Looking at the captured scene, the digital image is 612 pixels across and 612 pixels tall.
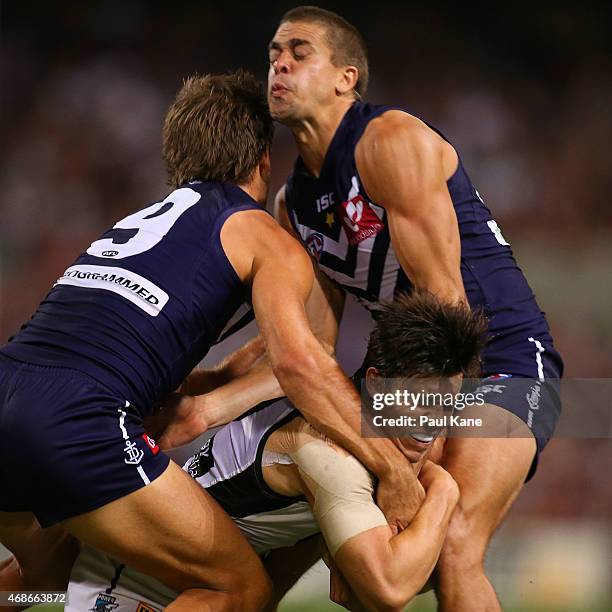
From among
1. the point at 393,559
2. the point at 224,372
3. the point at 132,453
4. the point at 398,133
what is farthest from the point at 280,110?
the point at 393,559

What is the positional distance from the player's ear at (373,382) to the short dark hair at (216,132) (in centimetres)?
86

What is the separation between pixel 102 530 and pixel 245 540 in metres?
0.46

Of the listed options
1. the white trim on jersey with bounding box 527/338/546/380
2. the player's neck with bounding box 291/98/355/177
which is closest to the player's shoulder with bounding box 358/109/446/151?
the player's neck with bounding box 291/98/355/177

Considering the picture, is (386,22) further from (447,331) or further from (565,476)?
(447,331)

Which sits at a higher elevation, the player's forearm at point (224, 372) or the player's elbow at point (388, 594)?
the player's forearm at point (224, 372)

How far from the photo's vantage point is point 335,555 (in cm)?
286

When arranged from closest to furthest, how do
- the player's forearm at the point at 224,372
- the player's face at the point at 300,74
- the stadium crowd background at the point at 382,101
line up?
the player's face at the point at 300,74, the player's forearm at the point at 224,372, the stadium crowd background at the point at 382,101

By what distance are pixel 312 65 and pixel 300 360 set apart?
4.76ft

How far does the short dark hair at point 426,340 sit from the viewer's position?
294 cm

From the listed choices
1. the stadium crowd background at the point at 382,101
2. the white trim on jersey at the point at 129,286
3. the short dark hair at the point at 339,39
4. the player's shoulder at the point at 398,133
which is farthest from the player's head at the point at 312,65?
the stadium crowd background at the point at 382,101

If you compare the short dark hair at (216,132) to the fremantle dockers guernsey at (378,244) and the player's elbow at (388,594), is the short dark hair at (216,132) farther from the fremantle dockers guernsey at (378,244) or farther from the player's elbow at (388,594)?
the player's elbow at (388,594)

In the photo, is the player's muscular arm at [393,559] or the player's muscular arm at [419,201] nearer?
the player's muscular arm at [393,559]

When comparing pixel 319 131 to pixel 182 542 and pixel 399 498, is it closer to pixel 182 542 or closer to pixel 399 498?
pixel 399 498

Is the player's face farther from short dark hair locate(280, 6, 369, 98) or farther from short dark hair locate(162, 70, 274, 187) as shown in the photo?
short dark hair locate(162, 70, 274, 187)
